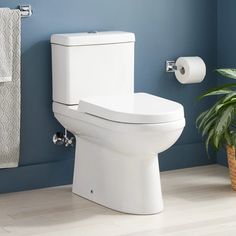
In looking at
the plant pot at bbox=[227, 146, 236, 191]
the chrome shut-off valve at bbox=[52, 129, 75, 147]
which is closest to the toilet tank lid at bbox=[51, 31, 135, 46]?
the chrome shut-off valve at bbox=[52, 129, 75, 147]

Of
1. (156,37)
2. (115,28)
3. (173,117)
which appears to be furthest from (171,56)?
(173,117)

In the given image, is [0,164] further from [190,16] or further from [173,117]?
[190,16]

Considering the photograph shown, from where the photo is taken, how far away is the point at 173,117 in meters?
3.22

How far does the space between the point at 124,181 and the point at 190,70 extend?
2.76 ft

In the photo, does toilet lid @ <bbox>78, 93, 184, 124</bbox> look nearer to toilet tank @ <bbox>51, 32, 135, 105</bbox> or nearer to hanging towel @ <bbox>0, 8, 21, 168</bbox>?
toilet tank @ <bbox>51, 32, 135, 105</bbox>

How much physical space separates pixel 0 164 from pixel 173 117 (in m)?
0.93

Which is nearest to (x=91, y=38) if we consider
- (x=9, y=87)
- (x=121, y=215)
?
(x=9, y=87)

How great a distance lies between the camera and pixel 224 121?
351 centimetres

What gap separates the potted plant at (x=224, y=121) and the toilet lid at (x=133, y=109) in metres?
0.29

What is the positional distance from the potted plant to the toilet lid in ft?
0.96

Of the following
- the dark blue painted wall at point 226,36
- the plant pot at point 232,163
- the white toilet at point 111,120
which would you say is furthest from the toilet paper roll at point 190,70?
the plant pot at point 232,163

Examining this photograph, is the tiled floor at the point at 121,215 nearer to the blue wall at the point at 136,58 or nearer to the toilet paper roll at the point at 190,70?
the blue wall at the point at 136,58

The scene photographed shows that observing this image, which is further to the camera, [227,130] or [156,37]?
[156,37]

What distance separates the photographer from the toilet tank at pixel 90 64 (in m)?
3.55
